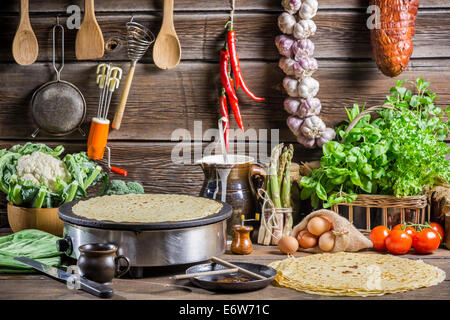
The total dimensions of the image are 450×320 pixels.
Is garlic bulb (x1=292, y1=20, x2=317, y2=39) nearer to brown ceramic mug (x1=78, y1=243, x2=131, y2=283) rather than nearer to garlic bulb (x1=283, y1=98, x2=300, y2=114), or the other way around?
garlic bulb (x1=283, y1=98, x2=300, y2=114)

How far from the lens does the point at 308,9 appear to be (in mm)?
2537

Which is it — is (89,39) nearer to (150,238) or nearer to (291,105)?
(291,105)

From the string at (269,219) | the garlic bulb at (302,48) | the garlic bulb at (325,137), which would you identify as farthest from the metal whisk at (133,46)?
the garlic bulb at (325,137)

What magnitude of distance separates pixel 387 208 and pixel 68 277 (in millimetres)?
1277

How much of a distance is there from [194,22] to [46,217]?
1119mm

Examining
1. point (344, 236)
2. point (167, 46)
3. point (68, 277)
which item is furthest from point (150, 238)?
point (167, 46)

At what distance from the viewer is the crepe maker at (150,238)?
185 cm

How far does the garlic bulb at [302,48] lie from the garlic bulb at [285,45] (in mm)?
18

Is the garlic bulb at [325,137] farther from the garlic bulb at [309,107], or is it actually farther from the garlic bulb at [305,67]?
the garlic bulb at [305,67]

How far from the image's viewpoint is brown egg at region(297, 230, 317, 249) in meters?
2.26

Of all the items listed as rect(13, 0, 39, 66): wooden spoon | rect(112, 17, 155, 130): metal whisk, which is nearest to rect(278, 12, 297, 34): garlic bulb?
rect(112, 17, 155, 130): metal whisk

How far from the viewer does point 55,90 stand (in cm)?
273
